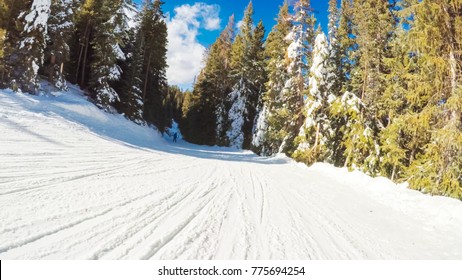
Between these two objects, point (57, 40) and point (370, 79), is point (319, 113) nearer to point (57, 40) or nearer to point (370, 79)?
point (370, 79)

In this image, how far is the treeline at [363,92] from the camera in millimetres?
9555

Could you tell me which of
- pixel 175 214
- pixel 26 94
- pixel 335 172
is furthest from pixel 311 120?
pixel 26 94

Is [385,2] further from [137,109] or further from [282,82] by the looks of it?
[137,109]

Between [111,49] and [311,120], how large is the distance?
56.3 feet

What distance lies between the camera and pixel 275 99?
26.7 metres

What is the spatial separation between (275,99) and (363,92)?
30.3 ft

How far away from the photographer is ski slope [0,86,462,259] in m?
3.75

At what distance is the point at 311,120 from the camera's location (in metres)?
18.7

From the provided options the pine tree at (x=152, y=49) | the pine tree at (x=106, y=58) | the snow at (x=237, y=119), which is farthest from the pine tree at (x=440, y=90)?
the pine tree at (x=152, y=49)

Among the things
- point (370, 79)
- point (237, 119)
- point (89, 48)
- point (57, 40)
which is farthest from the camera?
point (237, 119)

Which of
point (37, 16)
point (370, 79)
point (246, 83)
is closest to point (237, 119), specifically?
point (246, 83)

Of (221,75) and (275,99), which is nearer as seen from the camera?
(275,99)

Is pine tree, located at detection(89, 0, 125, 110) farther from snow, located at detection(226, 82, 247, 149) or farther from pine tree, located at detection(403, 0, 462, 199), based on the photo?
pine tree, located at detection(403, 0, 462, 199)

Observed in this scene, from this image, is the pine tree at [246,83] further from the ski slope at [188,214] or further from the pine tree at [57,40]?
the ski slope at [188,214]
